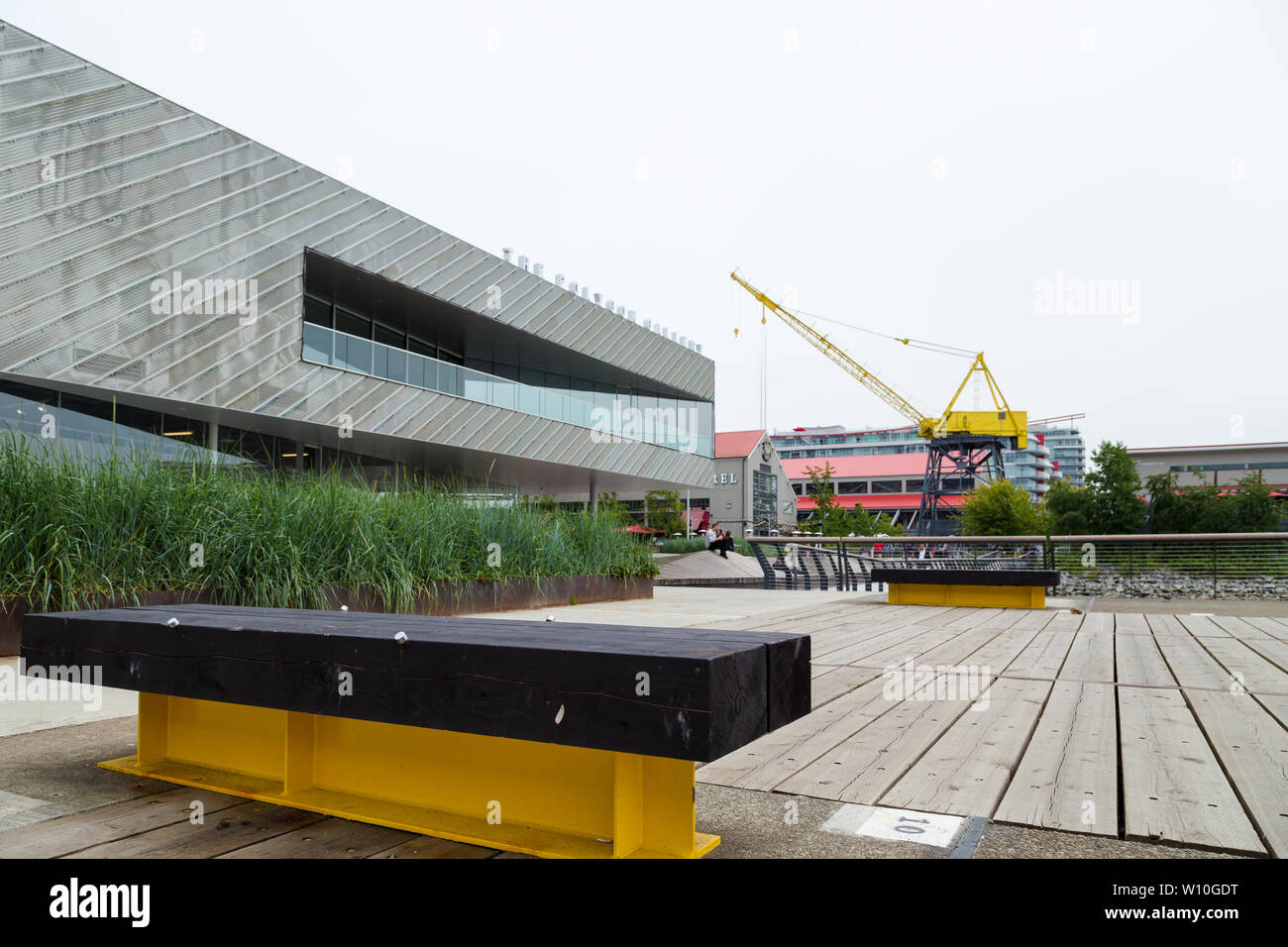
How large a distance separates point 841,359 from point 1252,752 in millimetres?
76077

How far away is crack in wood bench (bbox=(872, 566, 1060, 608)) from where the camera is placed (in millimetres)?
9500

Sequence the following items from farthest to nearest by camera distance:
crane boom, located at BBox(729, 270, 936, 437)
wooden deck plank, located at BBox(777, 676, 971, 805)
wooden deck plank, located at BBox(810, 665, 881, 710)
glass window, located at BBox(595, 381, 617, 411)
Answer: crane boom, located at BBox(729, 270, 936, 437) < glass window, located at BBox(595, 381, 617, 411) < wooden deck plank, located at BBox(810, 665, 881, 710) < wooden deck plank, located at BBox(777, 676, 971, 805)

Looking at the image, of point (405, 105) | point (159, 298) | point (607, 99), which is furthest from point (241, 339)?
point (607, 99)

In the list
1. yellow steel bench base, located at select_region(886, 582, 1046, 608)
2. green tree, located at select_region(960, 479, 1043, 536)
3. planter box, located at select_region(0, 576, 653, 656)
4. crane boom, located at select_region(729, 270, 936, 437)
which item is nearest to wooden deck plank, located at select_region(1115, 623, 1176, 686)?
yellow steel bench base, located at select_region(886, 582, 1046, 608)

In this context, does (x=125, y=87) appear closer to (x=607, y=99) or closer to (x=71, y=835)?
(x=607, y=99)

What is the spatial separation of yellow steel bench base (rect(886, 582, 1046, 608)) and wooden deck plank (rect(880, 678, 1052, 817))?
630 cm

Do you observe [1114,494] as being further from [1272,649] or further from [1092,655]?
[1092,655]

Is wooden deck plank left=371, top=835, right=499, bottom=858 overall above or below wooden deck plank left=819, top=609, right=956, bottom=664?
above

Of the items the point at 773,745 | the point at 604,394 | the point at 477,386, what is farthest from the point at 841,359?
the point at 773,745

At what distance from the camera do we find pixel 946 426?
6962 centimetres

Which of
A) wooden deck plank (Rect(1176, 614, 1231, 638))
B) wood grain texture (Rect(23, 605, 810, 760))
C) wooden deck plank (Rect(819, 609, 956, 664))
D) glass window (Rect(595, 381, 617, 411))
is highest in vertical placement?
glass window (Rect(595, 381, 617, 411))

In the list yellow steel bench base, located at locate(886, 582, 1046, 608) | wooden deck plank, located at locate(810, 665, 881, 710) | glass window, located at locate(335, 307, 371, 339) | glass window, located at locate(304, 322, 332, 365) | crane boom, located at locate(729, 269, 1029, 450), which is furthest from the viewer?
crane boom, located at locate(729, 269, 1029, 450)

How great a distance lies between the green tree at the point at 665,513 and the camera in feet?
101

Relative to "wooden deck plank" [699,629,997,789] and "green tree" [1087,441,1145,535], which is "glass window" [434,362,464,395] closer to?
"wooden deck plank" [699,629,997,789]
